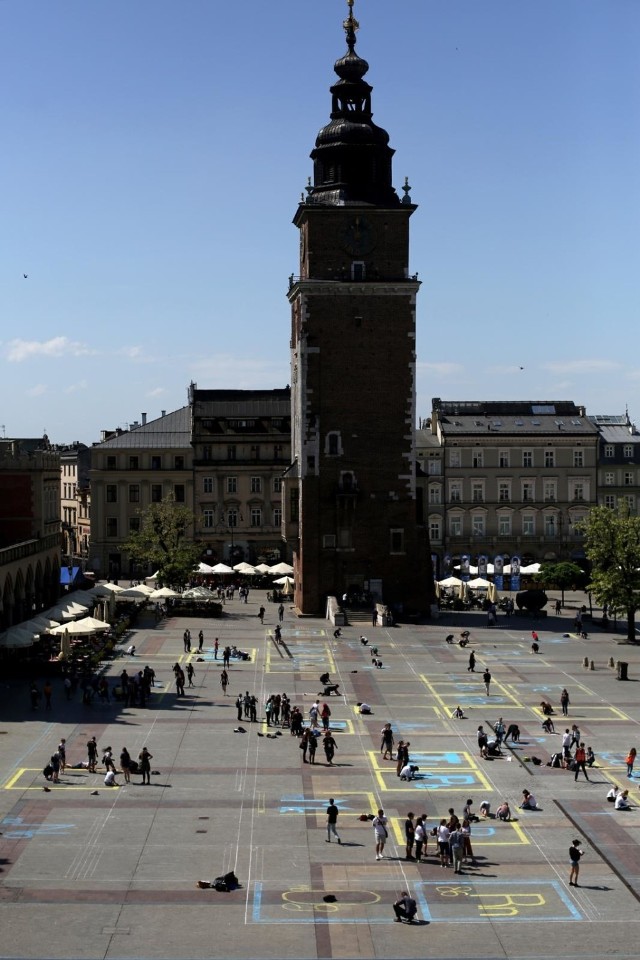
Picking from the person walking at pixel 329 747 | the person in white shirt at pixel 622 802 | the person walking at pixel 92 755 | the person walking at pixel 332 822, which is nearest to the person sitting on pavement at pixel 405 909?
the person walking at pixel 332 822

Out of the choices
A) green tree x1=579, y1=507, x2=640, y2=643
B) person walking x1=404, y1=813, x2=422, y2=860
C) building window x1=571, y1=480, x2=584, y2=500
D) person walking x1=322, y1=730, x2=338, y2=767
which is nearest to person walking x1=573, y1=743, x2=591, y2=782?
person walking x1=322, y1=730, x2=338, y2=767

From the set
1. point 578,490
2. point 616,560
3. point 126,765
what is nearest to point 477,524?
point 578,490

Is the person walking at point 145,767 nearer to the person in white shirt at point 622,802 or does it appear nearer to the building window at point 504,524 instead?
the person in white shirt at point 622,802

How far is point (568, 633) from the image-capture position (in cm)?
8112

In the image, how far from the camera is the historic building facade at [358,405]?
86.9 metres

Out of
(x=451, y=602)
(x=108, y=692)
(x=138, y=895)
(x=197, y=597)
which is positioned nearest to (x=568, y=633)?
(x=451, y=602)

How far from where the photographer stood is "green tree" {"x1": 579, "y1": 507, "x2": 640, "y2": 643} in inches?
3027

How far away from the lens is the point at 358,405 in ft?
285

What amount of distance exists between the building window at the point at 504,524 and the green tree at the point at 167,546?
86.3ft

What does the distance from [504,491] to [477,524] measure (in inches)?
144

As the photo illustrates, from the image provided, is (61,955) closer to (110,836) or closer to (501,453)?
(110,836)

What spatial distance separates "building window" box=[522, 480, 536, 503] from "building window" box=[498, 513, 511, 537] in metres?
2.11

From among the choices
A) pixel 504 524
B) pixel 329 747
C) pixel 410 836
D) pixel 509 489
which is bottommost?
pixel 410 836

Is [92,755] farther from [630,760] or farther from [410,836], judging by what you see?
[630,760]
